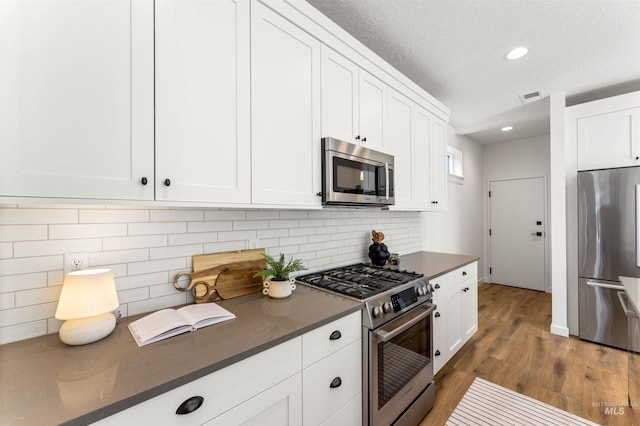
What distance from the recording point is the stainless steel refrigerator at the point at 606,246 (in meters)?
2.69


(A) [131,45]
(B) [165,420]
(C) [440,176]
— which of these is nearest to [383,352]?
(B) [165,420]

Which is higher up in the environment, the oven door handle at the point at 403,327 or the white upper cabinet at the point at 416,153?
the white upper cabinet at the point at 416,153

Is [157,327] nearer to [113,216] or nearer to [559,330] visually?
[113,216]

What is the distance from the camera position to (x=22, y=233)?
104 centimetres

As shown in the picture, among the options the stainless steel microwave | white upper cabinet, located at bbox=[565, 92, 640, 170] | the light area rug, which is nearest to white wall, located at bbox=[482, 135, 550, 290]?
white upper cabinet, located at bbox=[565, 92, 640, 170]

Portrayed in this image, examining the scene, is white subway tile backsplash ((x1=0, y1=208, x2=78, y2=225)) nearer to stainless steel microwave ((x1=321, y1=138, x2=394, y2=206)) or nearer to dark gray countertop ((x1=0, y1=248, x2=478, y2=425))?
dark gray countertop ((x1=0, y1=248, x2=478, y2=425))

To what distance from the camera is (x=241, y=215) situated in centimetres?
169

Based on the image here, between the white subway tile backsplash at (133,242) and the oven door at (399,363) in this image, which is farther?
the oven door at (399,363)

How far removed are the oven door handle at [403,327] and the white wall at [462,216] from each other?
1740mm

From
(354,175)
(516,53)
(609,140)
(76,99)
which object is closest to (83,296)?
(76,99)

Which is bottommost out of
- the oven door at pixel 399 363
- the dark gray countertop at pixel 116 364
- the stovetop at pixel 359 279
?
the oven door at pixel 399 363

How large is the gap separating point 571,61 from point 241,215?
3.23m

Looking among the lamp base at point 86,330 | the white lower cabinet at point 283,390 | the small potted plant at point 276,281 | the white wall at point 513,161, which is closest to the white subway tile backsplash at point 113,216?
the lamp base at point 86,330

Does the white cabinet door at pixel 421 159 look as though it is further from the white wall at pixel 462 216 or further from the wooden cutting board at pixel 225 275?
the wooden cutting board at pixel 225 275
